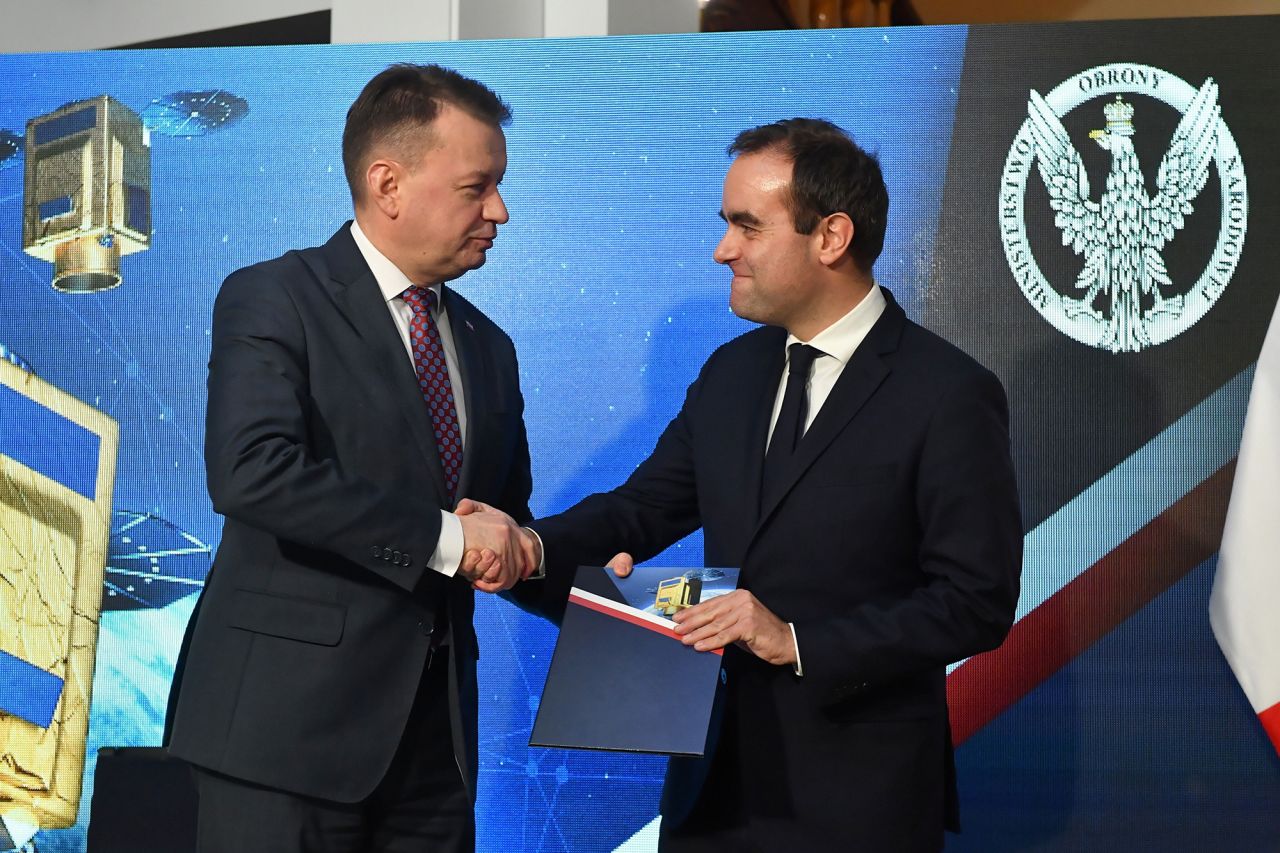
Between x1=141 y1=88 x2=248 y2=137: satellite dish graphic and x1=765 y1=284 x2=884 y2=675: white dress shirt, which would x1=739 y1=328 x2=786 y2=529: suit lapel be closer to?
x1=765 y1=284 x2=884 y2=675: white dress shirt

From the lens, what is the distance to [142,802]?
3.38 m

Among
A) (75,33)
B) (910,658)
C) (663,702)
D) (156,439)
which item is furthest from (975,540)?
(75,33)

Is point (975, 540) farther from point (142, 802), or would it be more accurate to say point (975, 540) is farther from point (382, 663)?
point (142, 802)

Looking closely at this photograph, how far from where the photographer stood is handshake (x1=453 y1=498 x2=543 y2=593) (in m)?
2.18

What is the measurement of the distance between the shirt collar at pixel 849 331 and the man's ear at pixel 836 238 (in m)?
0.09

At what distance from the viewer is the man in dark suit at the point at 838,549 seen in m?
2.10

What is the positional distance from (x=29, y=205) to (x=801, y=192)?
2.19 meters

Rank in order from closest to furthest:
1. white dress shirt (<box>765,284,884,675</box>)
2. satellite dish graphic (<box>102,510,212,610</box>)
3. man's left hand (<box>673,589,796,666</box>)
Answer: man's left hand (<box>673,589,796,666</box>), white dress shirt (<box>765,284,884,675</box>), satellite dish graphic (<box>102,510,212,610</box>)

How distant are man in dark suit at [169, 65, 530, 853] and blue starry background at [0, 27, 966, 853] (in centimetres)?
105

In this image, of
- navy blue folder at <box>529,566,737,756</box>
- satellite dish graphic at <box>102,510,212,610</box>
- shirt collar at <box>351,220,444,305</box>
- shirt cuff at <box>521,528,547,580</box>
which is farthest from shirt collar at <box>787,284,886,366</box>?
satellite dish graphic at <box>102,510,212,610</box>

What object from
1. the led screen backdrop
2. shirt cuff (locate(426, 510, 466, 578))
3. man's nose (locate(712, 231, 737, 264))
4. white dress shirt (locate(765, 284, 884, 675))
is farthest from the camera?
the led screen backdrop

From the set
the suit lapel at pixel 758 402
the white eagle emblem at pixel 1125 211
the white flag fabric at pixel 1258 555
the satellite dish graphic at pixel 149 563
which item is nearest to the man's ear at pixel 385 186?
the suit lapel at pixel 758 402

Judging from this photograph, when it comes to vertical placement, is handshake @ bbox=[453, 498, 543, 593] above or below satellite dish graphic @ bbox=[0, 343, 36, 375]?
below

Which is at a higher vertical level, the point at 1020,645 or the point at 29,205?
the point at 29,205
